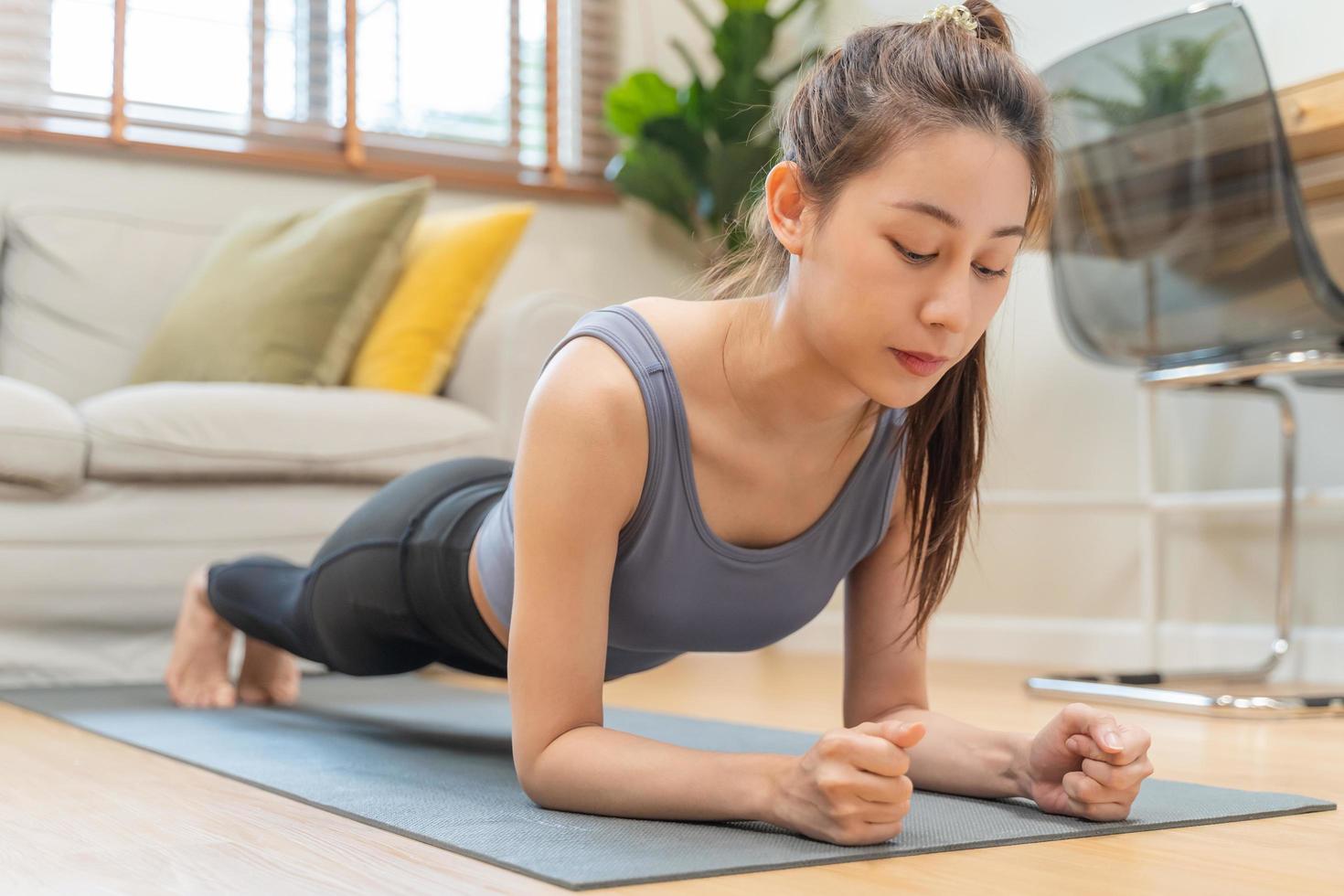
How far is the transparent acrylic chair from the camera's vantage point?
203cm

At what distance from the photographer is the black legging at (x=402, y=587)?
5.07 feet

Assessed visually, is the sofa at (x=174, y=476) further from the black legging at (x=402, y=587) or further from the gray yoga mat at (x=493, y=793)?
the black legging at (x=402, y=587)

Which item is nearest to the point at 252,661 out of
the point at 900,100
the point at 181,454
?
the point at 181,454

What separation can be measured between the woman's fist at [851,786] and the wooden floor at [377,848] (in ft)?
0.09

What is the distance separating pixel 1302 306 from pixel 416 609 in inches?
50.8

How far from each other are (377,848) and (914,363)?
53 cm

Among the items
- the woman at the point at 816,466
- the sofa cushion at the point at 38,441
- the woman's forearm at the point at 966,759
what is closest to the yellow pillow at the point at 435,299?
the sofa cushion at the point at 38,441

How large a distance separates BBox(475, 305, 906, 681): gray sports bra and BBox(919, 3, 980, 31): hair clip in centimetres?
34

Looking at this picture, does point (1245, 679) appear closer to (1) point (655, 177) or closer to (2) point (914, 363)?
(2) point (914, 363)

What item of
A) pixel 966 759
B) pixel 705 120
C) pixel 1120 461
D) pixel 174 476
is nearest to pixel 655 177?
pixel 705 120

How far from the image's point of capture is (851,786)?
0.98m

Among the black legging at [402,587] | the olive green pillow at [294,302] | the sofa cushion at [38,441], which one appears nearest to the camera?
the black legging at [402,587]

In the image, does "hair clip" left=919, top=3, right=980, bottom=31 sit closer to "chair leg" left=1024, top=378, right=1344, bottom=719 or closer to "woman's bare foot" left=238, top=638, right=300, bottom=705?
"chair leg" left=1024, top=378, right=1344, bottom=719

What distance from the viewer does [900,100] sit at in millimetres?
1084
